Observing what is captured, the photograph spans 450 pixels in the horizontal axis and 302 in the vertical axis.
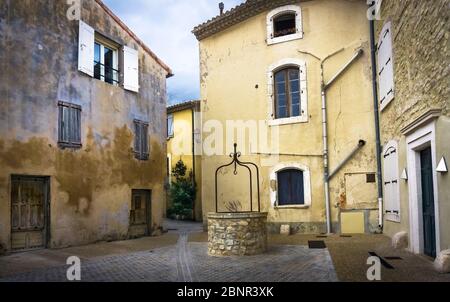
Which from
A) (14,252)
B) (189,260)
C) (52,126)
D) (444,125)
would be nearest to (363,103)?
(444,125)

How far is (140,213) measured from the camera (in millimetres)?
15109

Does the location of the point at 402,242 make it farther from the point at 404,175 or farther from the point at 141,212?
the point at 141,212

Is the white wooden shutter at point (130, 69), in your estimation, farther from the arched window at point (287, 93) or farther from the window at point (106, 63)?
the arched window at point (287, 93)

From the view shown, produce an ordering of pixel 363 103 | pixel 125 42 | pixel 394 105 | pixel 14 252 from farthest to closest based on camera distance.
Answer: pixel 125 42, pixel 363 103, pixel 394 105, pixel 14 252

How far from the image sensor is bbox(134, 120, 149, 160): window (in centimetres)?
1485

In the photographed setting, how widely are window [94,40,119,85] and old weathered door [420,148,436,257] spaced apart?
9.52 meters

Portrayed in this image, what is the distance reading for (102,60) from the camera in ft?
45.6

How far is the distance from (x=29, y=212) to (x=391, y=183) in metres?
9.19

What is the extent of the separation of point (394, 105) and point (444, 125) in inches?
150

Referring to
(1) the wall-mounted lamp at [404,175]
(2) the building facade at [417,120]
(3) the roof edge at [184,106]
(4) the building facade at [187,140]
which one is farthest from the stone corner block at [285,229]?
(3) the roof edge at [184,106]

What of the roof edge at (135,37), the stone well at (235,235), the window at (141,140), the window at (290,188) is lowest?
the stone well at (235,235)

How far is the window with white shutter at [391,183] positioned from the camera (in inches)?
429

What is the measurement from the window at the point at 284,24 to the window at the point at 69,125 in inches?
272
